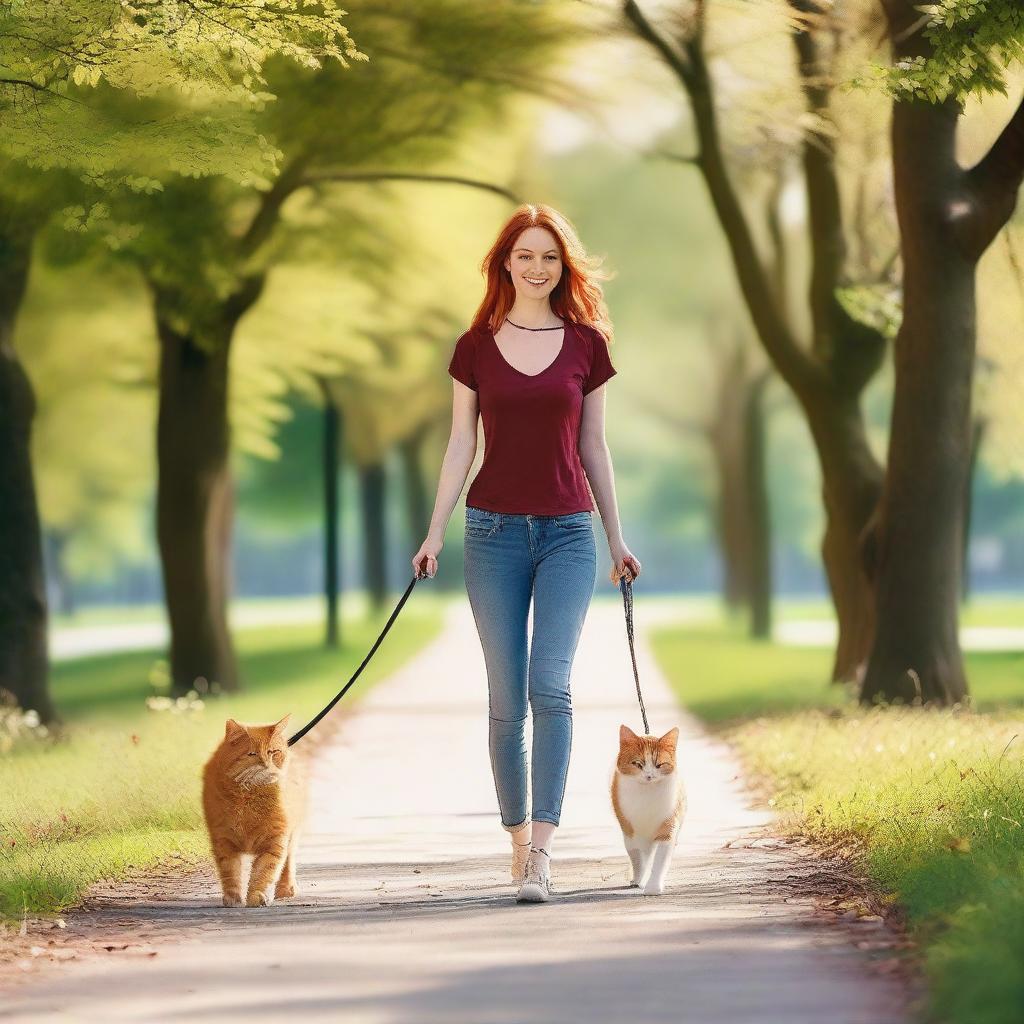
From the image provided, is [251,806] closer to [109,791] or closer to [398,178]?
[109,791]

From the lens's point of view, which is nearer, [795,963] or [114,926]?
[795,963]

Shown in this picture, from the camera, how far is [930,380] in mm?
13938

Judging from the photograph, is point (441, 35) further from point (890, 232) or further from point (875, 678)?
point (875, 678)

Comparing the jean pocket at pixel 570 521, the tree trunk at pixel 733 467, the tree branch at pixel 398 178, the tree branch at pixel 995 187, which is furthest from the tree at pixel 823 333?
the tree trunk at pixel 733 467

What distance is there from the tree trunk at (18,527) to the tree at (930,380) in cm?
708

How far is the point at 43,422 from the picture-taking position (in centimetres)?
3045

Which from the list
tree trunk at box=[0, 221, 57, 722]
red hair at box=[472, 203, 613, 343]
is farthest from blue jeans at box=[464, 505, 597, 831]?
tree trunk at box=[0, 221, 57, 722]

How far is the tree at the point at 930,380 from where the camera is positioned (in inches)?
536

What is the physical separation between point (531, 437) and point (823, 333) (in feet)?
35.3

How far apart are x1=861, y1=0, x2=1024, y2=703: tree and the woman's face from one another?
23.0 ft

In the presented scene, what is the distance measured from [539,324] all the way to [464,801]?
4464mm

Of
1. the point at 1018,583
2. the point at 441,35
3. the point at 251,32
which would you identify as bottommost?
the point at 1018,583

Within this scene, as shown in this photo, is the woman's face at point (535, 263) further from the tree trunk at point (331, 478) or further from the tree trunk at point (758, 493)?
the tree trunk at point (758, 493)

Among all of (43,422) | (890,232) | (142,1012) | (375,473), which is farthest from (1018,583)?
(142,1012)
